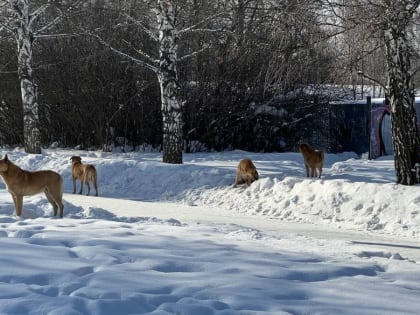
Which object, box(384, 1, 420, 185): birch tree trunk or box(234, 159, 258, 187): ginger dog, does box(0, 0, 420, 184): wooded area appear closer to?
box(234, 159, 258, 187): ginger dog

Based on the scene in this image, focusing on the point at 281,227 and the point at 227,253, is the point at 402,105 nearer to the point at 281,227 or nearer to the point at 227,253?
the point at 281,227

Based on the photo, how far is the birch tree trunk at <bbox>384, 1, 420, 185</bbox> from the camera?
41.7ft

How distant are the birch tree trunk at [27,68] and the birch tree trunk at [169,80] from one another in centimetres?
597

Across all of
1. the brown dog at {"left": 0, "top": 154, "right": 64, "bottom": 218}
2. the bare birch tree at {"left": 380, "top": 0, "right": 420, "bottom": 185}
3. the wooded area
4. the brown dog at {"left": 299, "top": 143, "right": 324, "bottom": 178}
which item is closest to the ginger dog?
the brown dog at {"left": 299, "top": 143, "right": 324, "bottom": 178}

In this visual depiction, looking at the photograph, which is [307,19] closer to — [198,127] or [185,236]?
[185,236]

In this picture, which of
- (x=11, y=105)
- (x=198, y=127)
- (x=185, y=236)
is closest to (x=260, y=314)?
(x=185, y=236)

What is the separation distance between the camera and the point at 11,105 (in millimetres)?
29031

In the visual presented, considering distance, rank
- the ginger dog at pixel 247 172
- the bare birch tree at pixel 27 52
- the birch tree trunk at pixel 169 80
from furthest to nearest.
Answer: the bare birch tree at pixel 27 52
the birch tree trunk at pixel 169 80
the ginger dog at pixel 247 172

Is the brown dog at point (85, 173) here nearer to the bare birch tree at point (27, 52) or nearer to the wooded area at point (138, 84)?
the bare birch tree at point (27, 52)

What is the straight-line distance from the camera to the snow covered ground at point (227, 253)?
17.2 feet

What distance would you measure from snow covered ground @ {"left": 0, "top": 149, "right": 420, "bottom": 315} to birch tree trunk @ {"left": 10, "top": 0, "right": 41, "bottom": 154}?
7324mm

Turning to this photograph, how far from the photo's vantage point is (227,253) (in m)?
7.23

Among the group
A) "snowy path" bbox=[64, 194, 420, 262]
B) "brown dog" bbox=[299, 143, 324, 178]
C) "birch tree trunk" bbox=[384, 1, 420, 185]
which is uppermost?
"birch tree trunk" bbox=[384, 1, 420, 185]

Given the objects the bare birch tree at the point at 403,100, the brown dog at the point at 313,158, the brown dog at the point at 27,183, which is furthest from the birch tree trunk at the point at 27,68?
the bare birch tree at the point at 403,100
